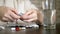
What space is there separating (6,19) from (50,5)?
42cm

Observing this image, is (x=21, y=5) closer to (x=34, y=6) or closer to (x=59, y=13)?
(x=34, y=6)

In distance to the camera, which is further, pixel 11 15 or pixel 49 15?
pixel 11 15

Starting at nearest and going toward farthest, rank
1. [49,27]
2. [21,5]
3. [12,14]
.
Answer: [49,27]
[12,14]
[21,5]

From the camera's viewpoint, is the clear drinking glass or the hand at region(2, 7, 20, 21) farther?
the hand at region(2, 7, 20, 21)

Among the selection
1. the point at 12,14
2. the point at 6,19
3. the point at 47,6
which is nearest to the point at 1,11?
the point at 6,19

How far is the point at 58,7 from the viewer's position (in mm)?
1679

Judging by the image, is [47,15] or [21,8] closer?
[47,15]

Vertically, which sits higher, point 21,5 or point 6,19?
point 21,5

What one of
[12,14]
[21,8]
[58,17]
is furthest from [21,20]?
[58,17]

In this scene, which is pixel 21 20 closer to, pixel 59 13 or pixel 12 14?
pixel 12 14

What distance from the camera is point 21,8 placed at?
4.91 feet

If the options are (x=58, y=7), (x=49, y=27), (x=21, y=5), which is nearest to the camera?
(x=49, y=27)

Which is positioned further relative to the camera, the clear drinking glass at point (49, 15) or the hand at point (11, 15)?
the hand at point (11, 15)

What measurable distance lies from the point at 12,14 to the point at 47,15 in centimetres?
29
